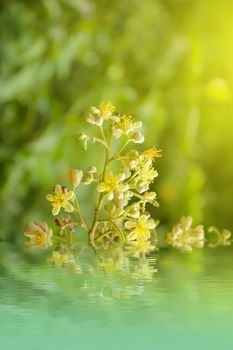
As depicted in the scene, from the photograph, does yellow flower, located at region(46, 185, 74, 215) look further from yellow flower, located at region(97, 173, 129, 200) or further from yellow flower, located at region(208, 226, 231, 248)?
yellow flower, located at region(208, 226, 231, 248)

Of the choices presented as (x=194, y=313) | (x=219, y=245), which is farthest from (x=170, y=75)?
(x=194, y=313)

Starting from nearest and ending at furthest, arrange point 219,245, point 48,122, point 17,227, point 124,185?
point 124,185
point 219,245
point 17,227
point 48,122

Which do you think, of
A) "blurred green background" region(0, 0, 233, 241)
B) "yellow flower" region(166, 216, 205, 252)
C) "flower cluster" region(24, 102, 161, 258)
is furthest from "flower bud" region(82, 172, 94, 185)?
"blurred green background" region(0, 0, 233, 241)

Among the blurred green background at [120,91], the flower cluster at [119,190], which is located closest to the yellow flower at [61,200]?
the flower cluster at [119,190]

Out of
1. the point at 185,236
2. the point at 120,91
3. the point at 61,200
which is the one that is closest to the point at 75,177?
the point at 61,200

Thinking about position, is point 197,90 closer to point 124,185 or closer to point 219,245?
point 219,245

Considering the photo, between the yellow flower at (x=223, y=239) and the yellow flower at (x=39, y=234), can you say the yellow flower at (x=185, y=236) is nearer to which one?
the yellow flower at (x=223, y=239)

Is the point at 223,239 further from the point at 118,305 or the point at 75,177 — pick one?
the point at 118,305
